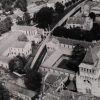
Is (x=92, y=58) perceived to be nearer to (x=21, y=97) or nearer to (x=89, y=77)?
(x=89, y=77)

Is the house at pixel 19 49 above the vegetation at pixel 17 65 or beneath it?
above

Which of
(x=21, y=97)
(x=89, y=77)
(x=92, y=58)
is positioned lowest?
(x=21, y=97)

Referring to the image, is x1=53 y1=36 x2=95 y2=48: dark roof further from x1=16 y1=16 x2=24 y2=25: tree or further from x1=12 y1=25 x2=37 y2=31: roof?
x1=16 y1=16 x2=24 y2=25: tree

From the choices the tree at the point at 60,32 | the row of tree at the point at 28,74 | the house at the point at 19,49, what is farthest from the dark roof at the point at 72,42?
the row of tree at the point at 28,74

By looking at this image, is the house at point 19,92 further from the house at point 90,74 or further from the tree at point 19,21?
the tree at point 19,21

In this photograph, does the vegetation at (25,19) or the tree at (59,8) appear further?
the tree at (59,8)

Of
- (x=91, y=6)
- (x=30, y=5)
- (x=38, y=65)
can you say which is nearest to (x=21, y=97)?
(x=38, y=65)

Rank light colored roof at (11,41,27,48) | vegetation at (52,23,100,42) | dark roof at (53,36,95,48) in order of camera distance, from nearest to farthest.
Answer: dark roof at (53,36,95,48) < light colored roof at (11,41,27,48) < vegetation at (52,23,100,42)

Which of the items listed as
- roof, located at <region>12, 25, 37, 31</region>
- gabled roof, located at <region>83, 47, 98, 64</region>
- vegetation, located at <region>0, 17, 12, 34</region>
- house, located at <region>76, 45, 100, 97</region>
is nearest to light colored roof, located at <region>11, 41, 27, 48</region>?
roof, located at <region>12, 25, 37, 31</region>
